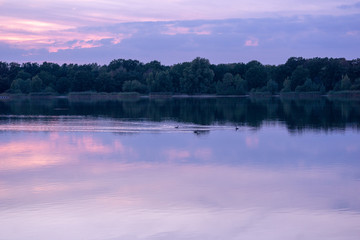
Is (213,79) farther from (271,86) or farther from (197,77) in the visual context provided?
(271,86)

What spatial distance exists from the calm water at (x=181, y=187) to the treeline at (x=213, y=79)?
92.8 metres

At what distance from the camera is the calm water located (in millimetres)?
12672

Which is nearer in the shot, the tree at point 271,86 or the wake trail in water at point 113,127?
Result: the wake trail in water at point 113,127

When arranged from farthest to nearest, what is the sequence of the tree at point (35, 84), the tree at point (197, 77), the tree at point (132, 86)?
the tree at point (35, 84), the tree at point (132, 86), the tree at point (197, 77)

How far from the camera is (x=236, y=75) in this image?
131250 mm

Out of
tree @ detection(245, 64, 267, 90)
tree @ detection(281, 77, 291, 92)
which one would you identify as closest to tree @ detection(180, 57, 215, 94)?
tree @ detection(245, 64, 267, 90)

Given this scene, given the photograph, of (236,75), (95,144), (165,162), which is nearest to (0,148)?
(95,144)

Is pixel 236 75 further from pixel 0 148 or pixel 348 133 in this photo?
pixel 0 148

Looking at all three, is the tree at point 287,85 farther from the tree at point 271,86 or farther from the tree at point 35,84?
the tree at point 35,84

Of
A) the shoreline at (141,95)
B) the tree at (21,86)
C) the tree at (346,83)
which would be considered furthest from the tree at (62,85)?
the tree at (346,83)

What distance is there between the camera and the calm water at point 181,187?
12672 mm

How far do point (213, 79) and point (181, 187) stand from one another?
402 ft

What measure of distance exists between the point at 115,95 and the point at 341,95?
5296cm

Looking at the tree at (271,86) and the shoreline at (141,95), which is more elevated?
the tree at (271,86)
